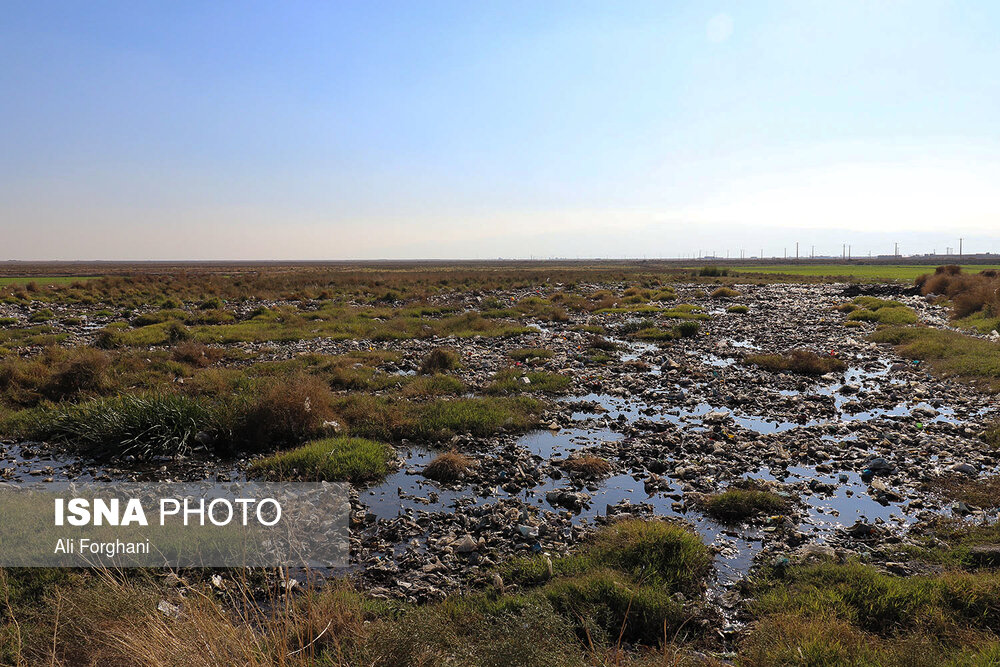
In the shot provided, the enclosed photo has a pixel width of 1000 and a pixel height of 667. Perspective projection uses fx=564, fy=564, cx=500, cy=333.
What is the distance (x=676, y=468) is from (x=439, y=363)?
8809 mm

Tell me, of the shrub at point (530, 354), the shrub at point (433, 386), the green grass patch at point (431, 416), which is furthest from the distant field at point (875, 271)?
the green grass patch at point (431, 416)

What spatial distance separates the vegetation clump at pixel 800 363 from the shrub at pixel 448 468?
38.5 ft

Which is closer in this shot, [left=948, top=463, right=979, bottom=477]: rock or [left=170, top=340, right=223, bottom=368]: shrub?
[left=948, top=463, right=979, bottom=477]: rock

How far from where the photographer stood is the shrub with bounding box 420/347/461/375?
16.1 meters

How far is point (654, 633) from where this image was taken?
4.99 m

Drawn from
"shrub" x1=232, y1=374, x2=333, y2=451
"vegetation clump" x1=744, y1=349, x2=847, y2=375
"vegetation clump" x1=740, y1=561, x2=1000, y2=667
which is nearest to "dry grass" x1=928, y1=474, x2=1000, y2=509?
"vegetation clump" x1=740, y1=561, x2=1000, y2=667

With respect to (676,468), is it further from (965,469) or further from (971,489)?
(965,469)

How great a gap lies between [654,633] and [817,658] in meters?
1.29

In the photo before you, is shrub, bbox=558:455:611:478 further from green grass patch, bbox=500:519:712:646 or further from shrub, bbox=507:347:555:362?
shrub, bbox=507:347:555:362

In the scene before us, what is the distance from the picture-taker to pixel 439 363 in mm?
16359

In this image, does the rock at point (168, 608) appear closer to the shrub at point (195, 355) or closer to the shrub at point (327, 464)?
the shrub at point (327, 464)

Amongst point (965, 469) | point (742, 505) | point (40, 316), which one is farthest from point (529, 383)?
point (40, 316)

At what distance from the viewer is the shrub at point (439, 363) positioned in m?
16.1

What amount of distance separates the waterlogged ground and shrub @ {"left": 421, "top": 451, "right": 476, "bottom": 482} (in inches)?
5.1
